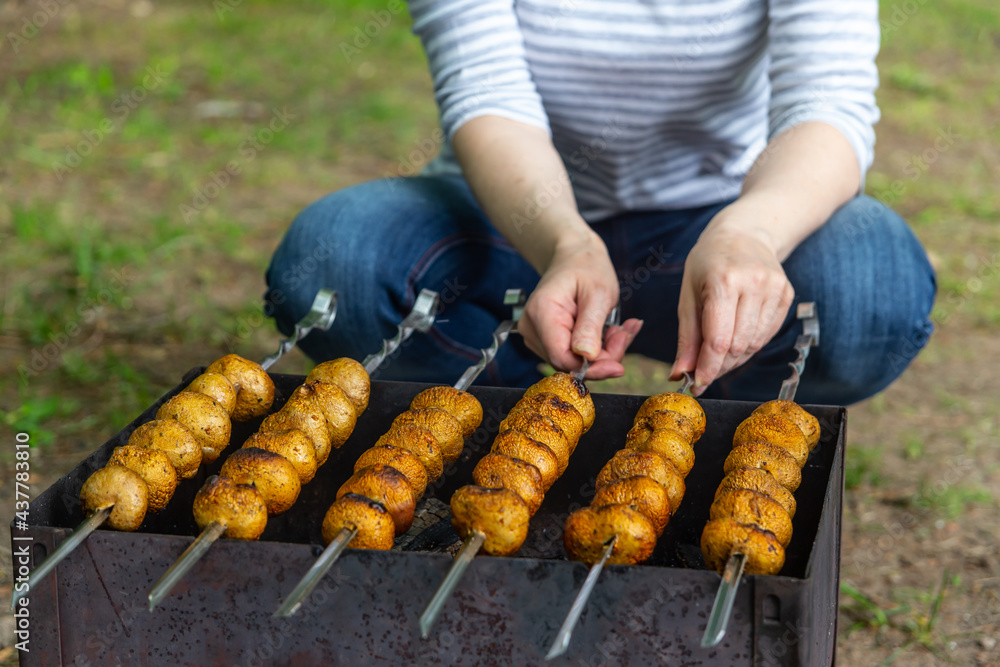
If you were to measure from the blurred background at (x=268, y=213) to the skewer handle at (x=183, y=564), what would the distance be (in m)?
1.11

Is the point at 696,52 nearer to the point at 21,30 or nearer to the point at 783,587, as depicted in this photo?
the point at 783,587

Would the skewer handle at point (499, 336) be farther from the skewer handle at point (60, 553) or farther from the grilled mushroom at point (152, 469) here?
the skewer handle at point (60, 553)

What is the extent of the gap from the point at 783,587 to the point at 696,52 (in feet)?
4.96

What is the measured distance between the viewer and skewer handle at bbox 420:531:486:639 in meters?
1.08

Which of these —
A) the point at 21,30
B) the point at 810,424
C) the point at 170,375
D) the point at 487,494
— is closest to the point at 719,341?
the point at 810,424

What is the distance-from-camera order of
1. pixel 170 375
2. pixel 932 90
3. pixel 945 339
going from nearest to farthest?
pixel 170 375, pixel 945 339, pixel 932 90

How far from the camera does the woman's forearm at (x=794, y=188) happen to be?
1889mm

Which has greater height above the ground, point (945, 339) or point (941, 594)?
point (941, 594)

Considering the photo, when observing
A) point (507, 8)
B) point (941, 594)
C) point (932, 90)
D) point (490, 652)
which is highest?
point (507, 8)

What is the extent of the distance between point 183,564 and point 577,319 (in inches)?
35.1

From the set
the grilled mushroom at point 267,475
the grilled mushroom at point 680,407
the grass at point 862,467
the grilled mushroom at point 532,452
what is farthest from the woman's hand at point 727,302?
the grass at point 862,467

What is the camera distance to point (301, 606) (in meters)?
1.24

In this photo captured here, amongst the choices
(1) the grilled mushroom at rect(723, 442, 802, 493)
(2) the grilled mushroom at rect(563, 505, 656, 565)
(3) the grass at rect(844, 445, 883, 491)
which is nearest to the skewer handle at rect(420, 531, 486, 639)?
(2) the grilled mushroom at rect(563, 505, 656, 565)

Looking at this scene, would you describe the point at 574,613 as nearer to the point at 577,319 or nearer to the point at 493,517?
the point at 493,517
